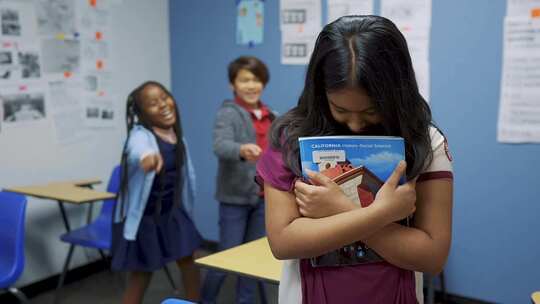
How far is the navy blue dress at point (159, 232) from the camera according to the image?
8.17ft

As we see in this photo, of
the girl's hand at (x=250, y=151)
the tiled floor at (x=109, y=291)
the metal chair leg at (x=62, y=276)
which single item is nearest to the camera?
the girl's hand at (x=250, y=151)

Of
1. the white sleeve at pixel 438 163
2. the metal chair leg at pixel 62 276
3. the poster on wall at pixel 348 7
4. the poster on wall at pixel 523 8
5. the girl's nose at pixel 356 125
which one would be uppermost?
the poster on wall at pixel 348 7

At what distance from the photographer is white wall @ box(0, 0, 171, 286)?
3.26 meters

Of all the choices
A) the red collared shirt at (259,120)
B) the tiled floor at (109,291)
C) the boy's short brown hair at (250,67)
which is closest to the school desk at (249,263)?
the red collared shirt at (259,120)

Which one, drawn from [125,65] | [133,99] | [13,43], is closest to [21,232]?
[133,99]

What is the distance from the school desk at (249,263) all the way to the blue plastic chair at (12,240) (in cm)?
108

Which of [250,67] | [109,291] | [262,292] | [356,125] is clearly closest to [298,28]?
[250,67]

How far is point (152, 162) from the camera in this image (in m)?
2.37

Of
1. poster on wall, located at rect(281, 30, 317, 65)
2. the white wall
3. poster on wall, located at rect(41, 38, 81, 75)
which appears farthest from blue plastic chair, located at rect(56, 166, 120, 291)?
poster on wall, located at rect(281, 30, 317, 65)

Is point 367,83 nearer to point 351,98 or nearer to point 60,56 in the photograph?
point 351,98

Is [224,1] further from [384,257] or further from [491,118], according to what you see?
[384,257]

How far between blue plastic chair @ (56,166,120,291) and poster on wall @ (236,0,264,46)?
1320 mm

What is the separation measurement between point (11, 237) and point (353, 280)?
6.58 ft

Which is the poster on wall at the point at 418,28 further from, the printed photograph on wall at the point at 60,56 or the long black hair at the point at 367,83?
the long black hair at the point at 367,83
